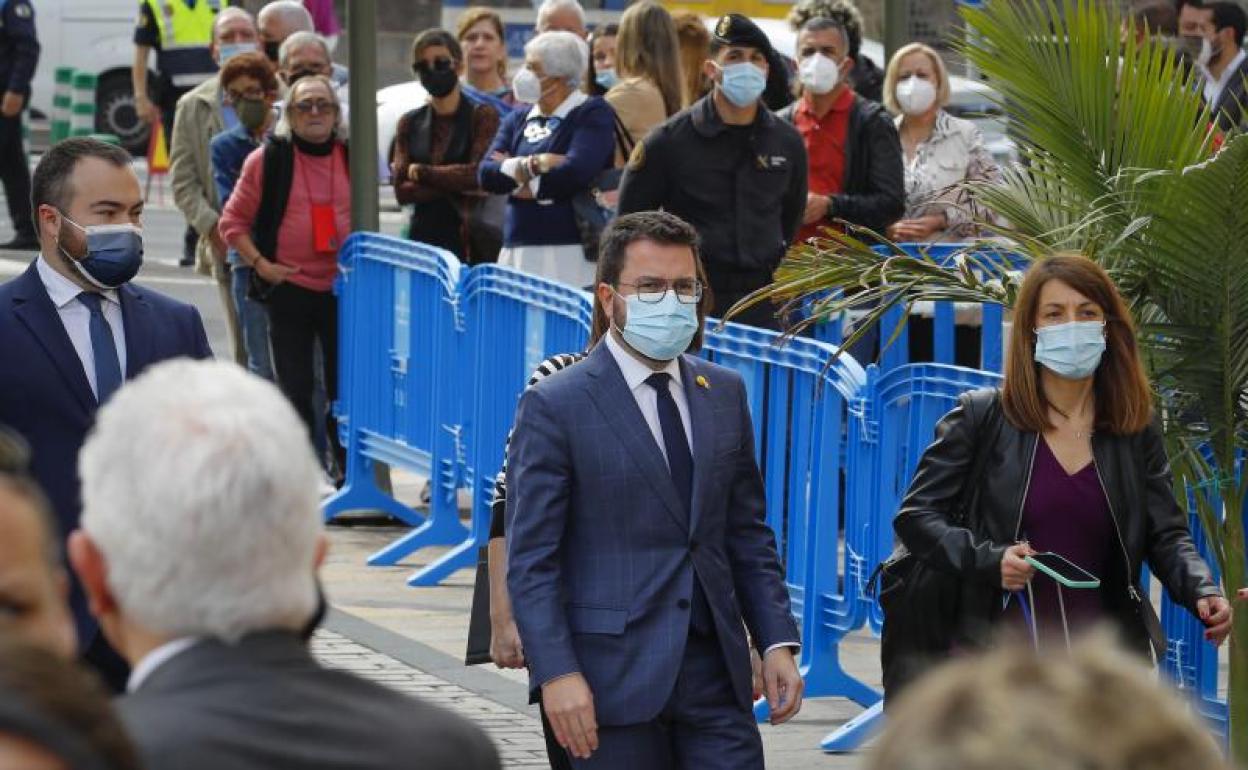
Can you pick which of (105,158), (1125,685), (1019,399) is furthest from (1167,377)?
(1125,685)

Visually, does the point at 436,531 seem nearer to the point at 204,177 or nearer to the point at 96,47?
the point at 204,177

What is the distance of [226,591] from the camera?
2836 mm

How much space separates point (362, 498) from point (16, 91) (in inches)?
368

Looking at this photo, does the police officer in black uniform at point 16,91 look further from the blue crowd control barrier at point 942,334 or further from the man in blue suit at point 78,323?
the man in blue suit at point 78,323

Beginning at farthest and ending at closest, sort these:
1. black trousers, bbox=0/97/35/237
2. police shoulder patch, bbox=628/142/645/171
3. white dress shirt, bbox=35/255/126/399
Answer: black trousers, bbox=0/97/35/237
police shoulder patch, bbox=628/142/645/171
white dress shirt, bbox=35/255/126/399

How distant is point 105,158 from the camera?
6.18 meters

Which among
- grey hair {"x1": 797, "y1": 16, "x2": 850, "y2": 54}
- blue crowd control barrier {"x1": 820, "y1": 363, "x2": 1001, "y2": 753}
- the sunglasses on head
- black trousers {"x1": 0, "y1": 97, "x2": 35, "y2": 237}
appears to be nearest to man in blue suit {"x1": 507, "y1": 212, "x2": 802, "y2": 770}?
blue crowd control barrier {"x1": 820, "y1": 363, "x2": 1001, "y2": 753}

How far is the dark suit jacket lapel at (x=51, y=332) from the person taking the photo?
18.9 ft

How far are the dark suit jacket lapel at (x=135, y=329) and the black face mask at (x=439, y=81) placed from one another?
20.8 feet

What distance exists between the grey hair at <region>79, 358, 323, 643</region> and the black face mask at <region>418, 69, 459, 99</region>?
9.43 m

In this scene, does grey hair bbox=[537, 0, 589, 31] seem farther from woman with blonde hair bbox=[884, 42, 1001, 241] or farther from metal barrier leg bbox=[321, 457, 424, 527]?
metal barrier leg bbox=[321, 457, 424, 527]

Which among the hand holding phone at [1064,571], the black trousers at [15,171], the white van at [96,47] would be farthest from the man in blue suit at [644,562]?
the white van at [96,47]

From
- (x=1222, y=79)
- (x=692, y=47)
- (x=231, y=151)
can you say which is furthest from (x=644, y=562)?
(x=1222, y=79)

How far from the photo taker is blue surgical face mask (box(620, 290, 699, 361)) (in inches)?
222
